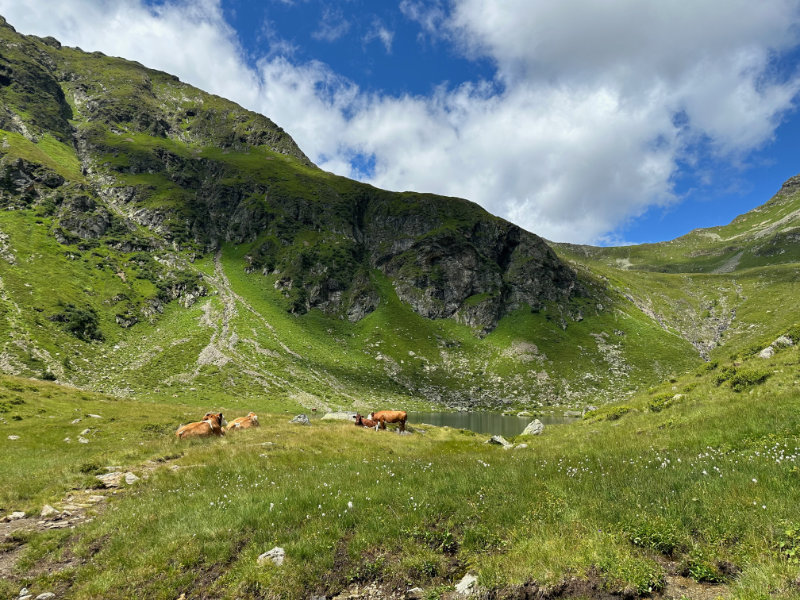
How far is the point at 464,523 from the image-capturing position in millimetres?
8711

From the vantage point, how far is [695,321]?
569 feet

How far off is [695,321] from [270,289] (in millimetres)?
194265

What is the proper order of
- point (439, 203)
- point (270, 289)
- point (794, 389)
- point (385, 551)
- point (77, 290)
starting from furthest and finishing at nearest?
point (439, 203)
point (270, 289)
point (77, 290)
point (794, 389)
point (385, 551)

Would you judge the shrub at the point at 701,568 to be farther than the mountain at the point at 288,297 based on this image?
No

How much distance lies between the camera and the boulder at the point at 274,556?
8039 mm

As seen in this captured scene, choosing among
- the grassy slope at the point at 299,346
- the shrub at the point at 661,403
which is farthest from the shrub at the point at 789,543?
the grassy slope at the point at 299,346

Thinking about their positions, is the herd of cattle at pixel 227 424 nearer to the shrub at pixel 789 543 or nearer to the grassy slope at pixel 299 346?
the shrub at pixel 789 543

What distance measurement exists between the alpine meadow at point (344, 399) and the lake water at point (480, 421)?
656cm

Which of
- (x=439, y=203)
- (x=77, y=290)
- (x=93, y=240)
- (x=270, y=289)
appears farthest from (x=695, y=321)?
(x=93, y=240)

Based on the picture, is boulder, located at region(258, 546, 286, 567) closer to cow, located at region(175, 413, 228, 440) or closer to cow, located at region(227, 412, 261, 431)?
cow, located at region(175, 413, 228, 440)

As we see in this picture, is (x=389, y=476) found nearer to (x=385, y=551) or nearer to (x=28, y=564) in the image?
(x=385, y=551)

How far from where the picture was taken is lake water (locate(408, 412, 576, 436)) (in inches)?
2707

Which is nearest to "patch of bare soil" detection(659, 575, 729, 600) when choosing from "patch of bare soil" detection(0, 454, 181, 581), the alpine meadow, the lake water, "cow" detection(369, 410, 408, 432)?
the alpine meadow

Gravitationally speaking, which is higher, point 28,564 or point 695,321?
point 695,321
